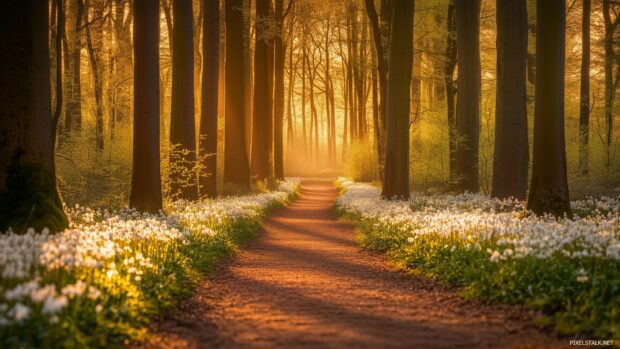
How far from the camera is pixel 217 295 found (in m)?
6.83

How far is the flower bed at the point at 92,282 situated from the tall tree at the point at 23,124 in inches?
35.1

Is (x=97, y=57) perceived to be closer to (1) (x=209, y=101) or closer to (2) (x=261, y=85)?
(2) (x=261, y=85)

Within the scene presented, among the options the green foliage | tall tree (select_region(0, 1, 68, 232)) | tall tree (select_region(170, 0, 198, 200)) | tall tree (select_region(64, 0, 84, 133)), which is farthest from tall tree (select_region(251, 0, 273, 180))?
the green foliage

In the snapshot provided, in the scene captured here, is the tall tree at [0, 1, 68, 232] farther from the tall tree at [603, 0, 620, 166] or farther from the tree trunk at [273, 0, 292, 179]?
the tall tree at [603, 0, 620, 166]

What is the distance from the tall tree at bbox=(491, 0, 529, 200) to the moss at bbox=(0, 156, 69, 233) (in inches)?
460

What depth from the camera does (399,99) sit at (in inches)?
657

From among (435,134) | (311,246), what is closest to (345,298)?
(311,246)

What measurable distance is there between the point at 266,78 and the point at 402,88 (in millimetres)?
9182

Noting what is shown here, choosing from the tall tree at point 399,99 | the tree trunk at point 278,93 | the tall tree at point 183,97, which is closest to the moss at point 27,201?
the tall tree at point 183,97

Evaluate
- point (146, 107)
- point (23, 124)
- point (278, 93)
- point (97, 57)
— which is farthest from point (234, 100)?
point (23, 124)

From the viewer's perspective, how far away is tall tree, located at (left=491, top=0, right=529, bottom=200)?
1407cm

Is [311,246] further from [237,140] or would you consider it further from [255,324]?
[237,140]

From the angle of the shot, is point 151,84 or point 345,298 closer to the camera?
point 345,298

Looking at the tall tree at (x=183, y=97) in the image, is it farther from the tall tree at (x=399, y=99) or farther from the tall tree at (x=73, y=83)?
the tall tree at (x=73, y=83)
